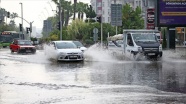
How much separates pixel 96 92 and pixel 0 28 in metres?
106

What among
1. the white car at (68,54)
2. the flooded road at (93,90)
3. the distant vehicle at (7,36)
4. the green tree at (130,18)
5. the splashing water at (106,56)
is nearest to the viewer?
the flooded road at (93,90)

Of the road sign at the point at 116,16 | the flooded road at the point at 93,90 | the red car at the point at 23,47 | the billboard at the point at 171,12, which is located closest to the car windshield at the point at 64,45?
the billboard at the point at 171,12

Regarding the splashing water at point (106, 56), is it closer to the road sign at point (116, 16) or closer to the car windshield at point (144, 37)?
the car windshield at point (144, 37)

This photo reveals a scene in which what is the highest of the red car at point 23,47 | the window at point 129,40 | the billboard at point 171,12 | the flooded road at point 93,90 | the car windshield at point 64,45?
the billboard at point 171,12

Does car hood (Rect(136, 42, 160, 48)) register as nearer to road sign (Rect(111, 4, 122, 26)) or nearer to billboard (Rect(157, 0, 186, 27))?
billboard (Rect(157, 0, 186, 27))

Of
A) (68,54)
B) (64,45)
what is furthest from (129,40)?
(68,54)

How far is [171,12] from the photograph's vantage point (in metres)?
35.3

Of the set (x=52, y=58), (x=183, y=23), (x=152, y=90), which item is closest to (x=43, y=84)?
(x=152, y=90)

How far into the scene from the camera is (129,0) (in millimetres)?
119375

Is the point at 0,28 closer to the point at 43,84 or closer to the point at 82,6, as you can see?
the point at 82,6

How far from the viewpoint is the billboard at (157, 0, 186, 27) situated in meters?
35.1

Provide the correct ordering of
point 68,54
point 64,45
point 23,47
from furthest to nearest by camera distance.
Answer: point 23,47
point 64,45
point 68,54

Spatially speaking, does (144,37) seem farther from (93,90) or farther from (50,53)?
(93,90)

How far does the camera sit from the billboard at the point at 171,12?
35.1 m
